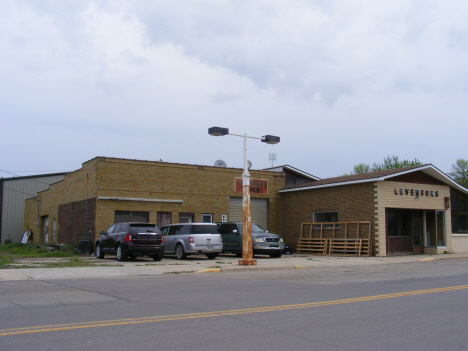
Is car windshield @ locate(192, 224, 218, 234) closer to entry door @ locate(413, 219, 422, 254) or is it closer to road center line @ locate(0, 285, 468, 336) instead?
road center line @ locate(0, 285, 468, 336)

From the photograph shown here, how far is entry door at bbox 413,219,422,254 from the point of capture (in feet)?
90.1

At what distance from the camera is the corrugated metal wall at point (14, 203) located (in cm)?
4128

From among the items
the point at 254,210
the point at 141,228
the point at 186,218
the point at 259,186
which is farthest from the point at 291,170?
the point at 141,228

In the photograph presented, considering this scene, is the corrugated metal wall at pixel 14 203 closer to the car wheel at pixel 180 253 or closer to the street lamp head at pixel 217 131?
the car wheel at pixel 180 253

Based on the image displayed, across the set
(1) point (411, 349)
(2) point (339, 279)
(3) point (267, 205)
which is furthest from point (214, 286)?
(3) point (267, 205)

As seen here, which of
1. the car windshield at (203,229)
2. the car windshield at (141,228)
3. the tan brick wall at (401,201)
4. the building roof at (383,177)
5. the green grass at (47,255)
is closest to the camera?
the green grass at (47,255)

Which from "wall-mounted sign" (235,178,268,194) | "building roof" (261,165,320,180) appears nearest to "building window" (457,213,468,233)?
"building roof" (261,165,320,180)

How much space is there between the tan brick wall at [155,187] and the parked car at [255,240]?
3298mm

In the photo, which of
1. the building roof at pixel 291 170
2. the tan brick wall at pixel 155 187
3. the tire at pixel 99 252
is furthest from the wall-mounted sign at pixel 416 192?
the tire at pixel 99 252

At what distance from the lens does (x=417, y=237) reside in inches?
1091

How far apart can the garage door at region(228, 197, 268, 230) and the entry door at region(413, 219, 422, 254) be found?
29.9 ft

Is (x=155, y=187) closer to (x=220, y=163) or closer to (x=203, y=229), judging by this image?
(x=220, y=163)

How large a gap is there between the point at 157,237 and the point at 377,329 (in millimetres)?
13785

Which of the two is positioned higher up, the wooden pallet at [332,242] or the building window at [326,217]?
the building window at [326,217]
